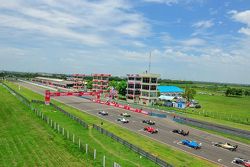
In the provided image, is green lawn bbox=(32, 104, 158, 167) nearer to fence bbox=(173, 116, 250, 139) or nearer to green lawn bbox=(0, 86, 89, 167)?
green lawn bbox=(0, 86, 89, 167)

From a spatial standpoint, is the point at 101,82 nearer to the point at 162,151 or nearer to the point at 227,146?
the point at 227,146

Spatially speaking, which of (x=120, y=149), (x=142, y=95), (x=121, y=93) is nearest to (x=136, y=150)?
(x=120, y=149)

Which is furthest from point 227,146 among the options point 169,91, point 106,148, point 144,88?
point 169,91

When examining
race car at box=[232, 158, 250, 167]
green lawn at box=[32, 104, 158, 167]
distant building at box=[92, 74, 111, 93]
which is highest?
distant building at box=[92, 74, 111, 93]

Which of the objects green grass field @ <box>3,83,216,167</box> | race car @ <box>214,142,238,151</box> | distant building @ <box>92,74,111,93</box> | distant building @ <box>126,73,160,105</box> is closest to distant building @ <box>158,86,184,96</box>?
distant building @ <box>92,74,111,93</box>

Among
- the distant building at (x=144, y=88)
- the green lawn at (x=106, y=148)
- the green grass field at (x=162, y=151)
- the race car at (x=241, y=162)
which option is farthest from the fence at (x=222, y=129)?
the distant building at (x=144, y=88)

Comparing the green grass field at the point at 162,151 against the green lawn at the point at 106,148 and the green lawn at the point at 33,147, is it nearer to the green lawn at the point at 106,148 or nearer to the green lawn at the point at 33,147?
the green lawn at the point at 106,148

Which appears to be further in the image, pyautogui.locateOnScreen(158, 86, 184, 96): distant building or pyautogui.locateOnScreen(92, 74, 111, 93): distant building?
pyautogui.locateOnScreen(158, 86, 184, 96): distant building
